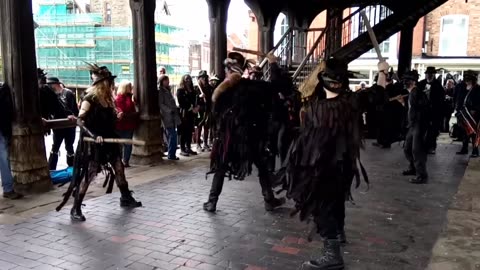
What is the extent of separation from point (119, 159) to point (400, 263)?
319 cm

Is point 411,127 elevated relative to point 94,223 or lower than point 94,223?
elevated

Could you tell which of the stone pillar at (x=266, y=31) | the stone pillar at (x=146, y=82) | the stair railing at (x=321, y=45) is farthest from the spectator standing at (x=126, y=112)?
the stone pillar at (x=266, y=31)

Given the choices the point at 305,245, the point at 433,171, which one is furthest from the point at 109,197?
the point at 433,171

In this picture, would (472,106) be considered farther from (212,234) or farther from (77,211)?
(77,211)

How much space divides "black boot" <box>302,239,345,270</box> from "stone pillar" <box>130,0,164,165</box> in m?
4.97

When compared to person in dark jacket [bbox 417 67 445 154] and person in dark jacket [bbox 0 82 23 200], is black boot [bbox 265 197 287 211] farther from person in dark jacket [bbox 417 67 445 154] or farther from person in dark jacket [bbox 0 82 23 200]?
person in dark jacket [bbox 417 67 445 154]

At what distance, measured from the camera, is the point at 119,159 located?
17.5ft

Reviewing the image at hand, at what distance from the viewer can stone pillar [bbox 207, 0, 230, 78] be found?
9977 mm

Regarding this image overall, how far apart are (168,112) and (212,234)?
4415 mm

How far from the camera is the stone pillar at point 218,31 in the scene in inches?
393

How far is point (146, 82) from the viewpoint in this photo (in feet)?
26.6

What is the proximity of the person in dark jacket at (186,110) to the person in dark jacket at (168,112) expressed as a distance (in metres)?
0.46

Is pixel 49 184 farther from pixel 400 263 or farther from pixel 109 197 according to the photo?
pixel 400 263

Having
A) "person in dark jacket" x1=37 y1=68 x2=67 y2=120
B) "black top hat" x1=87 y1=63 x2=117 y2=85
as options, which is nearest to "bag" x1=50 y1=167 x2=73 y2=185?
"person in dark jacket" x1=37 y1=68 x2=67 y2=120
